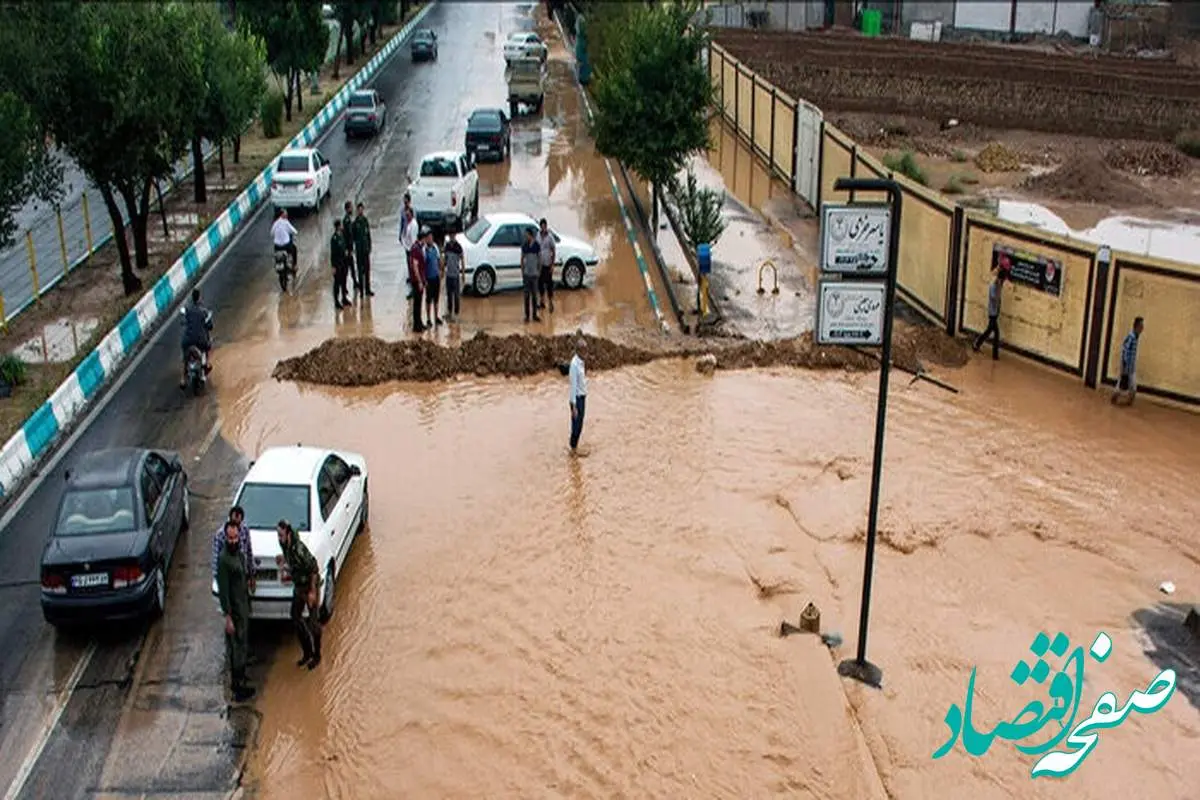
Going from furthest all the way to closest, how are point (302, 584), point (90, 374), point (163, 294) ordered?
point (163, 294)
point (90, 374)
point (302, 584)

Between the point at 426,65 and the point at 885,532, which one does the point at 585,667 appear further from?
the point at 426,65

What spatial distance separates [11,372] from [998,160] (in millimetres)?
32115

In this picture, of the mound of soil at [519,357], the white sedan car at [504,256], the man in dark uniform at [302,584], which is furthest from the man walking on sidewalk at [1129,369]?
the man in dark uniform at [302,584]

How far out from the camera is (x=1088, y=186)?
3784 cm

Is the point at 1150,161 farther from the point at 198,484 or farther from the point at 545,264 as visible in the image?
the point at 198,484

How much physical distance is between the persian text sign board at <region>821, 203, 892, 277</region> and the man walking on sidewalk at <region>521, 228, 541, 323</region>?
12.1 metres

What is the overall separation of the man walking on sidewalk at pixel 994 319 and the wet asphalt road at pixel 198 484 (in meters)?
6.24

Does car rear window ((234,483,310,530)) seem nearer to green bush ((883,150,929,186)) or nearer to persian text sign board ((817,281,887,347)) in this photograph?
persian text sign board ((817,281,887,347))

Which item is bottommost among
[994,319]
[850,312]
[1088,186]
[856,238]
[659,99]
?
[994,319]

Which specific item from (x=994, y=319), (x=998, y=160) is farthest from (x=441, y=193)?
(x=998, y=160)

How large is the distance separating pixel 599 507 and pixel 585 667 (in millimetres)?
3999

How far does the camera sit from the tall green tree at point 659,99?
3067 cm

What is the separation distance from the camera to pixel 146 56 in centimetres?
2509

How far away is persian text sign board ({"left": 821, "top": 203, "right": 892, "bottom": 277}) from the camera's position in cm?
1197
